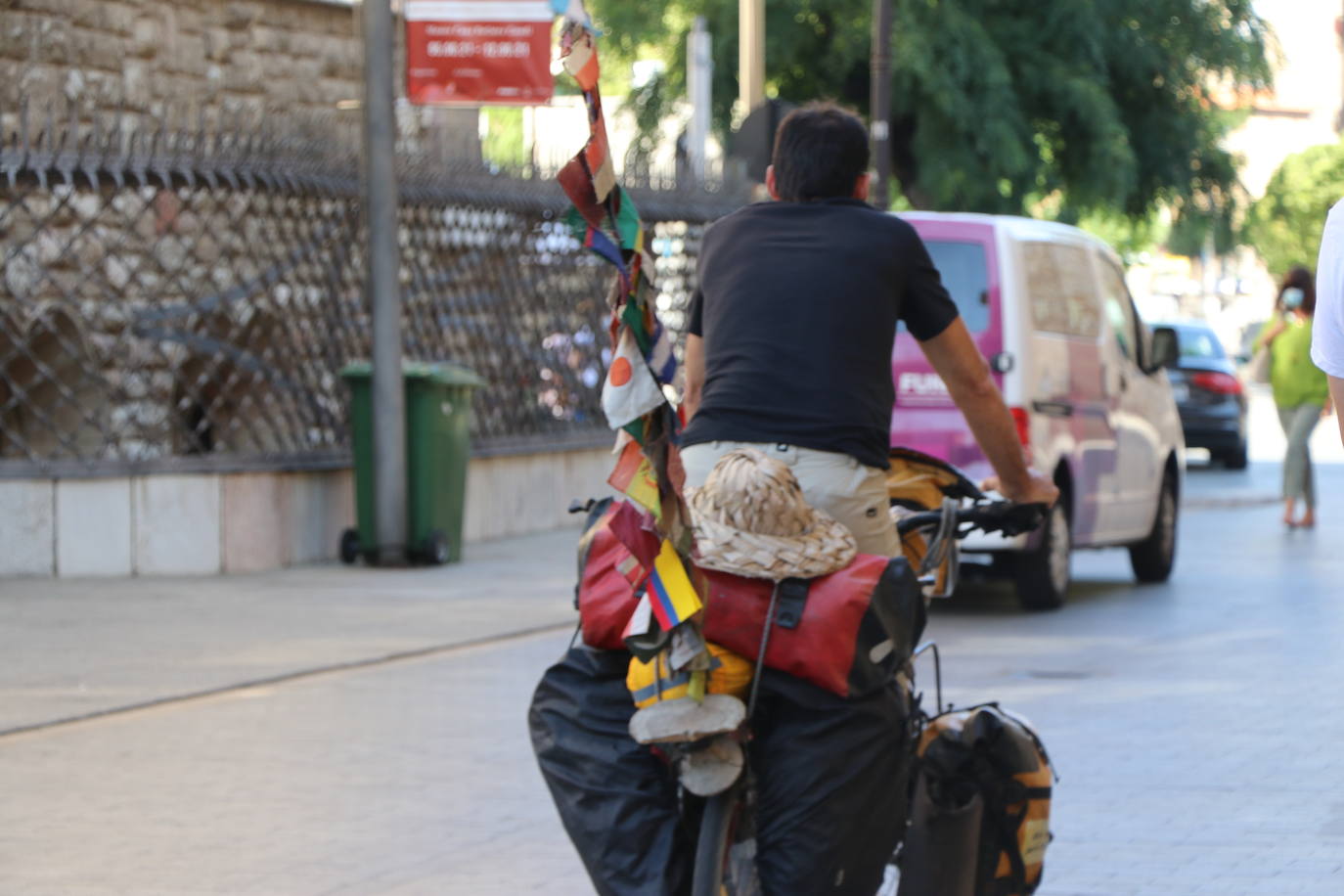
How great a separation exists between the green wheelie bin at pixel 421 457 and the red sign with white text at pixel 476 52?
1.73m

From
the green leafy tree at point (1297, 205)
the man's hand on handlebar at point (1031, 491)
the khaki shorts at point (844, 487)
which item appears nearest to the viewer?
the khaki shorts at point (844, 487)

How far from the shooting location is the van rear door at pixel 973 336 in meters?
11.1

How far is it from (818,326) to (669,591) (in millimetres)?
917

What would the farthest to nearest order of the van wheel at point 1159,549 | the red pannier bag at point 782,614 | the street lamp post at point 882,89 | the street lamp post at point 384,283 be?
the street lamp post at point 882,89 → the van wheel at point 1159,549 → the street lamp post at point 384,283 → the red pannier bag at point 782,614

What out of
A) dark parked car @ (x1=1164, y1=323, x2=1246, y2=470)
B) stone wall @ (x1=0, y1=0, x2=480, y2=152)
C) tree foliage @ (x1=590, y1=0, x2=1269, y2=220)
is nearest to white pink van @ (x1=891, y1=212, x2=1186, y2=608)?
stone wall @ (x1=0, y1=0, x2=480, y2=152)

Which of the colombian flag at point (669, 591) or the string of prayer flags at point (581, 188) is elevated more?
the string of prayer flags at point (581, 188)

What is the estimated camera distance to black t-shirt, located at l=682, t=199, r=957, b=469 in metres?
4.27

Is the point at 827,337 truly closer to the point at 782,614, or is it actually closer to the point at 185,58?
the point at 782,614

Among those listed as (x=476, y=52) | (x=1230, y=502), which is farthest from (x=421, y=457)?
(x=1230, y=502)

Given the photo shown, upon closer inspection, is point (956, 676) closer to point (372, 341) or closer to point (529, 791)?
point (529, 791)

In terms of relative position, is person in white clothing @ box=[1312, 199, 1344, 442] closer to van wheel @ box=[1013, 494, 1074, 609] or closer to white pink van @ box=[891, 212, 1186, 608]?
white pink van @ box=[891, 212, 1186, 608]

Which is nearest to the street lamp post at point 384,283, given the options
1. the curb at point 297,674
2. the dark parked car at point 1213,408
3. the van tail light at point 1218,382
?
the curb at point 297,674

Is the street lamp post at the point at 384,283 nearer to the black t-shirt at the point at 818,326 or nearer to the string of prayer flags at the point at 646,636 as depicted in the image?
the black t-shirt at the point at 818,326

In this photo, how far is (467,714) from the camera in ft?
27.8
